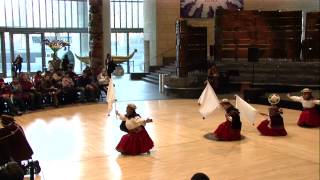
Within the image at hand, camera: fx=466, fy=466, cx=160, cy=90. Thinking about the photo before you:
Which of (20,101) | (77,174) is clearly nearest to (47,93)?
(20,101)

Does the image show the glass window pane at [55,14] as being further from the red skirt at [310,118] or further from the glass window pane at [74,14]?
the red skirt at [310,118]

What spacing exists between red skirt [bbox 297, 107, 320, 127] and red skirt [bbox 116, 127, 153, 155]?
5072 mm

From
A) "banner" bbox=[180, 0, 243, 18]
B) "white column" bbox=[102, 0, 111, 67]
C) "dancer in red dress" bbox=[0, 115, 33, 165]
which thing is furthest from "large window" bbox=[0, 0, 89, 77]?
"dancer in red dress" bbox=[0, 115, 33, 165]

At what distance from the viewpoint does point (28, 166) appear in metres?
7.76

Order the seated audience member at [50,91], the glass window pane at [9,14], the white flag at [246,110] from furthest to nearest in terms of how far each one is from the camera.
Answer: the glass window pane at [9,14] → the seated audience member at [50,91] → the white flag at [246,110]

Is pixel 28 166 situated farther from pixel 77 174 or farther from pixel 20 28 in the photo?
pixel 20 28

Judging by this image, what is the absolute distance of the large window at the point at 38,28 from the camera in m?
29.7

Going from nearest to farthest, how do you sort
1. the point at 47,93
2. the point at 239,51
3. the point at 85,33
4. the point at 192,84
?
the point at 47,93 < the point at 192,84 < the point at 239,51 < the point at 85,33

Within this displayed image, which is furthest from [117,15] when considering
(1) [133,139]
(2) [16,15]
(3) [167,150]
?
(1) [133,139]

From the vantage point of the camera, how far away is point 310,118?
Result: 12.5 m

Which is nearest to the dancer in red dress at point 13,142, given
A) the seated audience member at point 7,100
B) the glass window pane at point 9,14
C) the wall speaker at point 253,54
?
the seated audience member at point 7,100

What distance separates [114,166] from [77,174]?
79cm

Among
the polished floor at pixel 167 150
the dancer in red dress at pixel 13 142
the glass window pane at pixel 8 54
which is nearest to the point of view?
the dancer in red dress at pixel 13 142

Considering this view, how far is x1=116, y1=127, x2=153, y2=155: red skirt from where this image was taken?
31.4ft
